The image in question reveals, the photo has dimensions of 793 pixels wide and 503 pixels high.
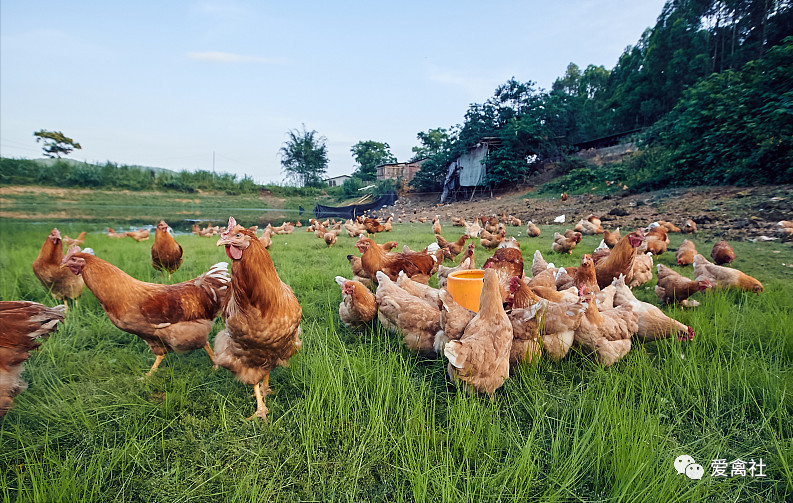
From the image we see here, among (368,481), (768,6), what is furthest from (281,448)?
(768,6)

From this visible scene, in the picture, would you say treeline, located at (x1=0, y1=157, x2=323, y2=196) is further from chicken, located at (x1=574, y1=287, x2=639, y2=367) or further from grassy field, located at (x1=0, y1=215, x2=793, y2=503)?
chicken, located at (x1=574, y1=287, x2=639, y2=367)

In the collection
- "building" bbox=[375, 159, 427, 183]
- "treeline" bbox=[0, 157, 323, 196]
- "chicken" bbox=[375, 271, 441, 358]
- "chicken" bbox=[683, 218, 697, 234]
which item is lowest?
"chicken" bbox=[375, 271, 441, 358]

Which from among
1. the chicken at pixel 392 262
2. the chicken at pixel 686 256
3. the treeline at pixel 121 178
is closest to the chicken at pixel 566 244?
the chicken at pixel 686 256

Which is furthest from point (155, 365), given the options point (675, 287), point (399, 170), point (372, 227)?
point (399, 170)

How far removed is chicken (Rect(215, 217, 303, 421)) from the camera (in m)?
1.88

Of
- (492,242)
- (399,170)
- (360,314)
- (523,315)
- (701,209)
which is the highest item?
(399,170)

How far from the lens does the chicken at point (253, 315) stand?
1.88 metres

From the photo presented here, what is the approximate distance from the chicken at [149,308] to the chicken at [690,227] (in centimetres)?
950

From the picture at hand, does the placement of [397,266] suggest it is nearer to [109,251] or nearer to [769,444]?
[769,444]

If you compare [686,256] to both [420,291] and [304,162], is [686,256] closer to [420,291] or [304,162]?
[420,291]

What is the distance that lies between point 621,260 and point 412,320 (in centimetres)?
296

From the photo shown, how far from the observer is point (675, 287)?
3.47 metres

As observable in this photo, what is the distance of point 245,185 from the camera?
22.5 meters

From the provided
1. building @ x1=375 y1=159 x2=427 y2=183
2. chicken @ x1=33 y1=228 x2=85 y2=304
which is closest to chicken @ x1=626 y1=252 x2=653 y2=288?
chicken @ x1=33 y1=228 x2=85 y2=304
